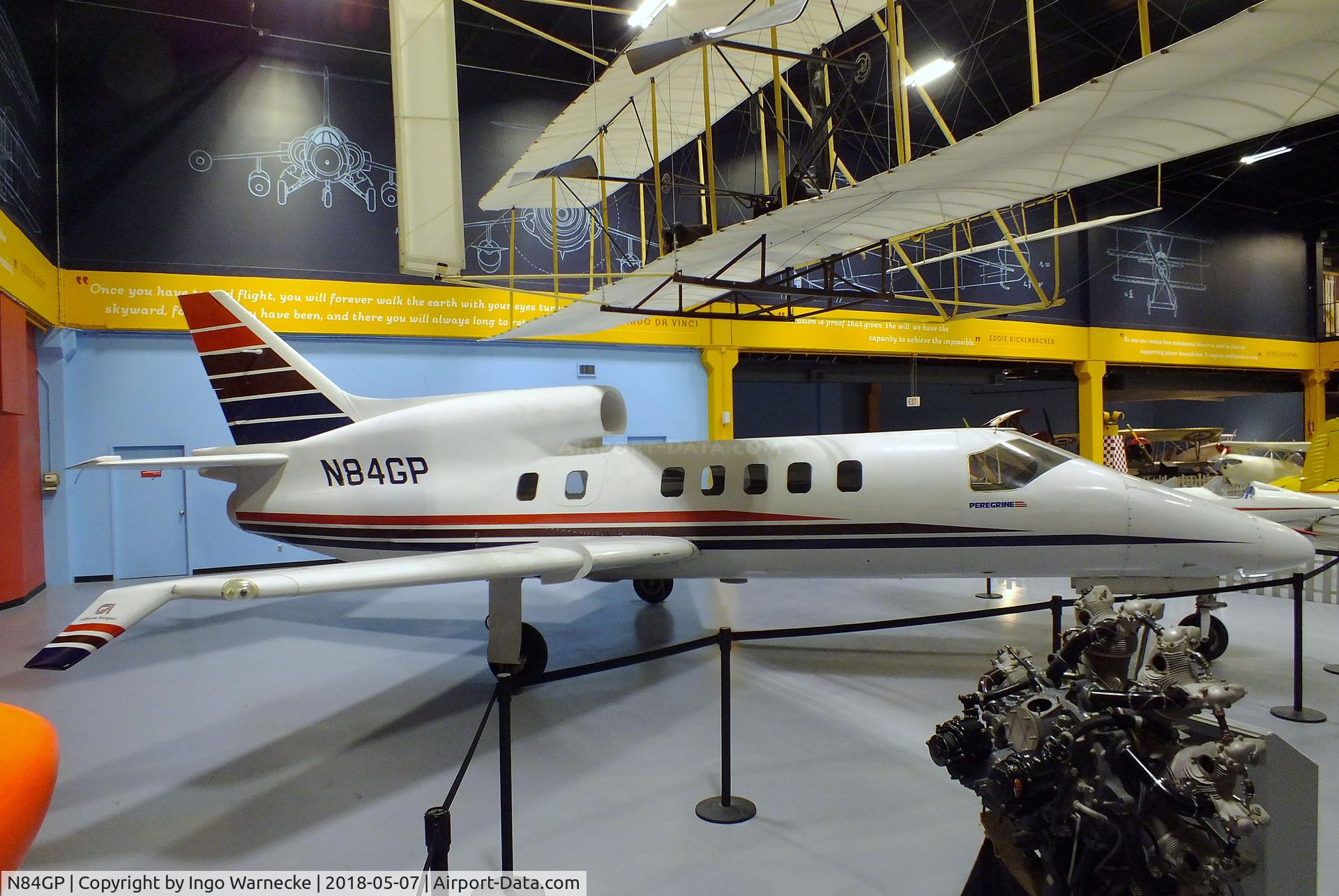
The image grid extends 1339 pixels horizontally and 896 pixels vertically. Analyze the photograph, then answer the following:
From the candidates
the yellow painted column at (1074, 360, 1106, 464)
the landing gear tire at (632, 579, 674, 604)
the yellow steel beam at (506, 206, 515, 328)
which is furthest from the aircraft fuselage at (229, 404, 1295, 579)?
the yellow painted column at (1074, 360, 1106, 464)

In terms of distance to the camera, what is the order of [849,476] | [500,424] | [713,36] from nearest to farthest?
[713,36] < [849,476] < [500,424]

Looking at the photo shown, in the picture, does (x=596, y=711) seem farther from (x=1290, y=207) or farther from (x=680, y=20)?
(x=1290, y=207)

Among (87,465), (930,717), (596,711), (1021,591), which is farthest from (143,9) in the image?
(1021,591)

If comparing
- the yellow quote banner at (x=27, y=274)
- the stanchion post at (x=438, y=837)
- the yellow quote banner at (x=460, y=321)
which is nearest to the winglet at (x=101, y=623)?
the stanchion post at (x=438, y=837)

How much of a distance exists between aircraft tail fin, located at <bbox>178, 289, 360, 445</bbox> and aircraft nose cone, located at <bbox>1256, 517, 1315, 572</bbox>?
9203 mm

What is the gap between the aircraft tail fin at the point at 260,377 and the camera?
26.5 feet

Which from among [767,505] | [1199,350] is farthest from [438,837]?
[1199,350]

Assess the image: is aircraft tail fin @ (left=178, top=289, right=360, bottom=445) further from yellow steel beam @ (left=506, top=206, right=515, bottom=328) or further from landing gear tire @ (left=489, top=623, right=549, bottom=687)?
landing gear tire @ (left=489, top=623, right=549, bottom=687)

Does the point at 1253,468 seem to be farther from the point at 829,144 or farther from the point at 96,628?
the point at 96,628

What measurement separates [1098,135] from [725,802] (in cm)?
494

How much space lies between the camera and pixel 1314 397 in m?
22.4

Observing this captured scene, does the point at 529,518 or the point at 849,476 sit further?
Result: the point at 529,518

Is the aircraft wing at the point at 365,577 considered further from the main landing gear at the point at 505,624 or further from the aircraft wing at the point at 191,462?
the aircraft wing at the point at 191,462

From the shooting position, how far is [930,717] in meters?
5.26
